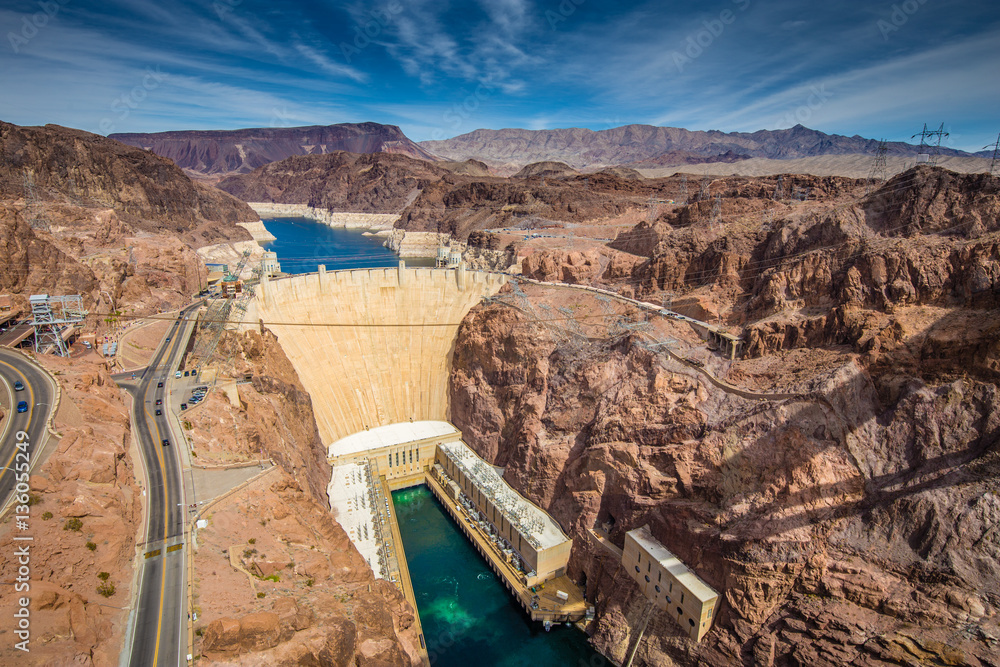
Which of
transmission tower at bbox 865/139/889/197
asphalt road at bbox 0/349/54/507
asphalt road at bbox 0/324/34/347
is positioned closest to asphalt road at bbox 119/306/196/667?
asphalt road at bbox 0/349/54/507

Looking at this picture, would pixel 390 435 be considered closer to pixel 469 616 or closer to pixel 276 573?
pixel 469 616

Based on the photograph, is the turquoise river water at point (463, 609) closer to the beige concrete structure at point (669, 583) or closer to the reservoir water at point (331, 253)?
the beige concrete structure at point (669, 583)

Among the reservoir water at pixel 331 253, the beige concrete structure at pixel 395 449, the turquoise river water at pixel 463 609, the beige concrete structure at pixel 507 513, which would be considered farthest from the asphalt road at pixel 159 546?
the reservoir water at pixel 331 253

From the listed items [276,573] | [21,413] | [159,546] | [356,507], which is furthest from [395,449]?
[21,413]

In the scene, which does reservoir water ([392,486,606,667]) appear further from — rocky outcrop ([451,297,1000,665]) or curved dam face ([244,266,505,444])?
curved dam face ([244,266,505,444])

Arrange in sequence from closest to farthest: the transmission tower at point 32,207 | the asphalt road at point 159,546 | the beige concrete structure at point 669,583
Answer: the asphalt road at point 159,546 < the beige concrete structure at point 669,583 < the transmission tower at point 32,207

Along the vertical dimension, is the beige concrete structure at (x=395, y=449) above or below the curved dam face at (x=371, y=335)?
below
